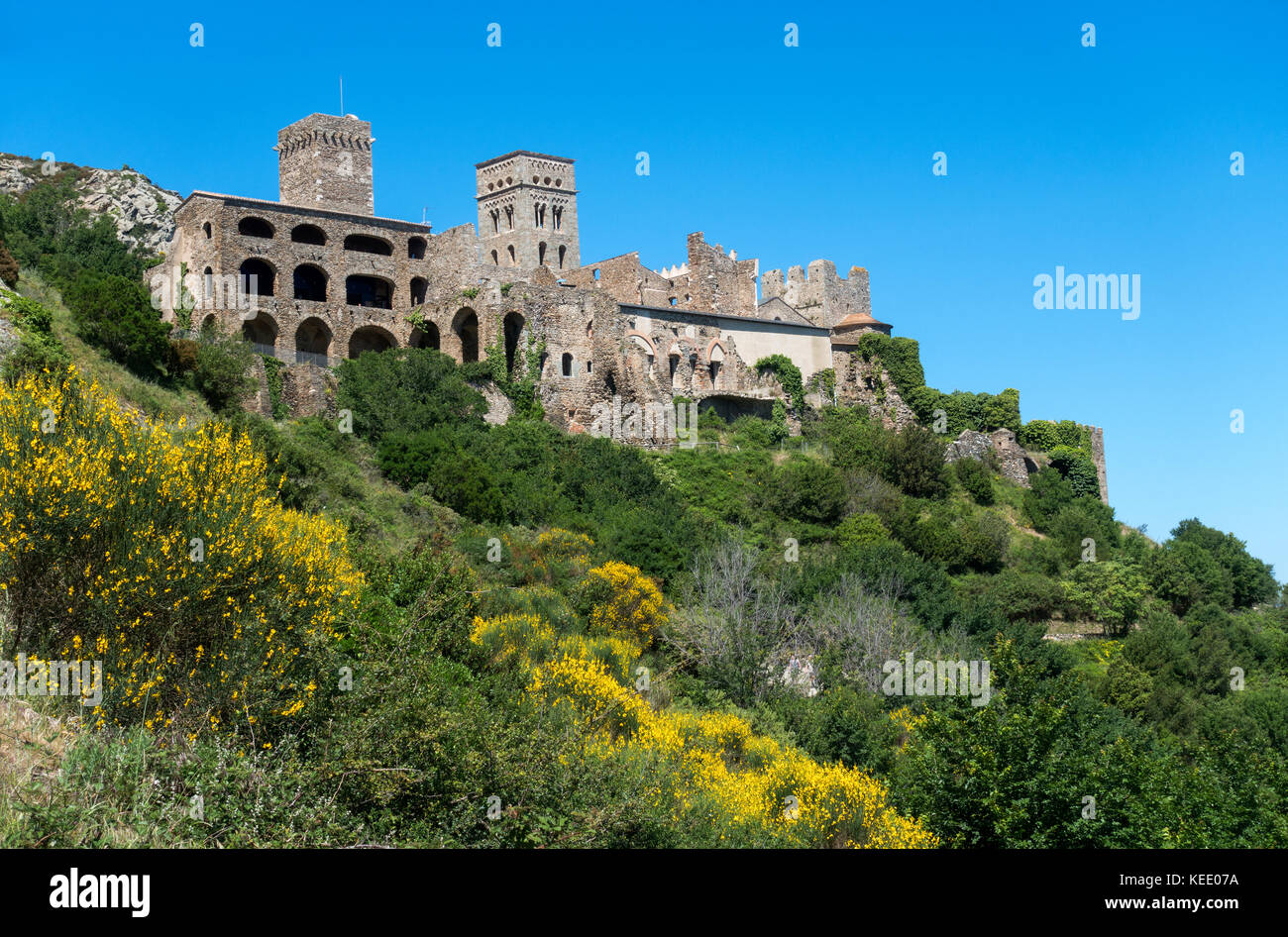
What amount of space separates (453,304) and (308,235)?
22.2 feet

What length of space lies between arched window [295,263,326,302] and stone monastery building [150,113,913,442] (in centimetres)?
6

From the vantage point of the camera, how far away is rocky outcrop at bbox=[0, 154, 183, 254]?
5847 cm

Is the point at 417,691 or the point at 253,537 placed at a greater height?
the point at 253,537

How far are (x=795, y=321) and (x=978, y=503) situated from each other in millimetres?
11786

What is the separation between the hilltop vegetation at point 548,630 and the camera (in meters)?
13.9

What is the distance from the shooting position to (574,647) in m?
25.0

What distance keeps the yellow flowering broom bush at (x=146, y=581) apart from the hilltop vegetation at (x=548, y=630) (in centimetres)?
5

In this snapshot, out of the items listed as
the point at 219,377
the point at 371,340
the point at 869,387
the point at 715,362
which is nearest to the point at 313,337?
the point at 371,340

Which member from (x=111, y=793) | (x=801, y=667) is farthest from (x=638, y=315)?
(x=111, y=793)

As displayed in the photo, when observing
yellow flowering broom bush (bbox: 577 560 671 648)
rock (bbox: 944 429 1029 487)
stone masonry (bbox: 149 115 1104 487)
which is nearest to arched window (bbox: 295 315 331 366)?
stone masonry (bbox: 149 115 1104 487)

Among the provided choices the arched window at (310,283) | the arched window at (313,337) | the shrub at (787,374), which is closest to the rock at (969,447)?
the shrub at (787,374)

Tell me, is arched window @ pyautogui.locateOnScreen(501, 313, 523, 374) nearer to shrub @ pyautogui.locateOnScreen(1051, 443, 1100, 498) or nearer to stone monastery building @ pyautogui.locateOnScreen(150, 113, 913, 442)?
stone monastery building @ pyautogui.locateOnScreen(150, 113, 913, 442)

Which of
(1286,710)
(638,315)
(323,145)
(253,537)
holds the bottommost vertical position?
(1286,710)
